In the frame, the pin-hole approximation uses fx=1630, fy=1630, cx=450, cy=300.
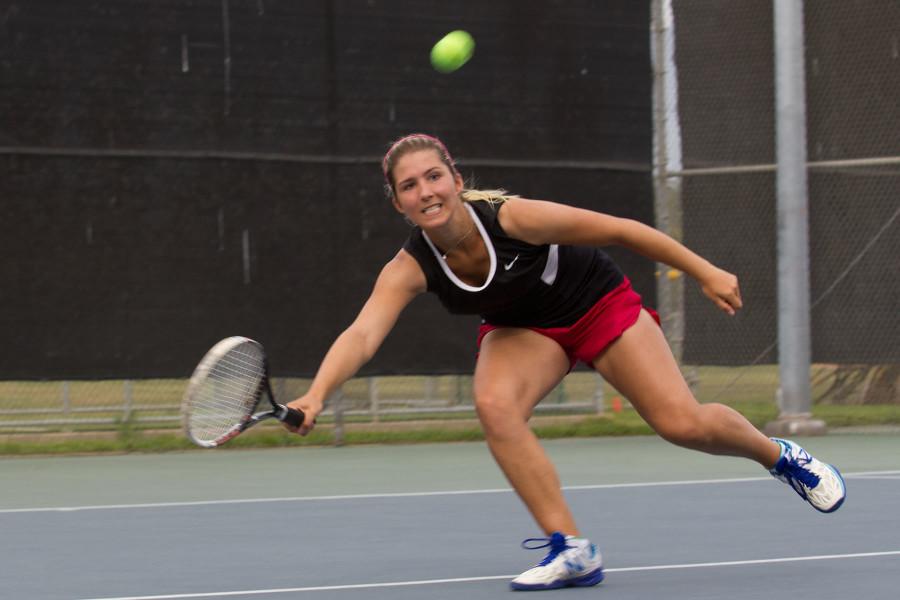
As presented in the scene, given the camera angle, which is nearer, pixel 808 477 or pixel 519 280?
pixel 519 280

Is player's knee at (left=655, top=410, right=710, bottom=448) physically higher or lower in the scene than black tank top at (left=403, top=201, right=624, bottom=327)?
lower

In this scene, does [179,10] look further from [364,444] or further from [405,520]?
[405,520]

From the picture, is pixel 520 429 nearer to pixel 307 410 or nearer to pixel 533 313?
pixel 533 313

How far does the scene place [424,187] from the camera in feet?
13.4

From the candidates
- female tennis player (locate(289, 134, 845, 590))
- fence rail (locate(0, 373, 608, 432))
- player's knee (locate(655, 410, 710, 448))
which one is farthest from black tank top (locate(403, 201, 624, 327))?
fence rail (locate(0, 373, 608, 432))

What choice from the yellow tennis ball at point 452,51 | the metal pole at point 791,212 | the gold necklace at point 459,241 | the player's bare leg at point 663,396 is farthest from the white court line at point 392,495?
the yellow tennis ball at point 452,51

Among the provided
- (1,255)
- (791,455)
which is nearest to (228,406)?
(791,455)

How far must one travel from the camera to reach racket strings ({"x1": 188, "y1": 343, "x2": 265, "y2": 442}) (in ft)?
12.4

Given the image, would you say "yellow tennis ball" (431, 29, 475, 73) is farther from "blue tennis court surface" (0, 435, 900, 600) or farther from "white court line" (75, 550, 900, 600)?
"white court line" (75, 550, 900, 600)

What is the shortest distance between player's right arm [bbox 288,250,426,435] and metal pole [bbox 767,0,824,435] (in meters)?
5.07

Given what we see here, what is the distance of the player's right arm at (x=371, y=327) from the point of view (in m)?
3.92

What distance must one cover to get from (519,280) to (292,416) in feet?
2.91

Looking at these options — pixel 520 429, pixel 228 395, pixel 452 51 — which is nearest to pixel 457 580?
pixel 520 429

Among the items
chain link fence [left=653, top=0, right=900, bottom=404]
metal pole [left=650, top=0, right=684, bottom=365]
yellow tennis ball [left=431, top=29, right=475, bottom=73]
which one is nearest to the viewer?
yellow tennis ball [left=431, top=29, right=475, bottom=73]
